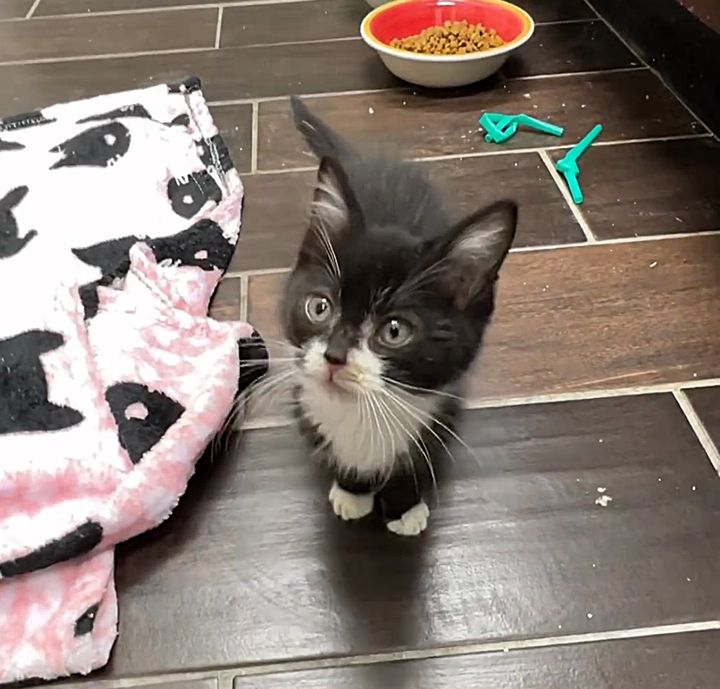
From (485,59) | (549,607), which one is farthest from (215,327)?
(485,59)

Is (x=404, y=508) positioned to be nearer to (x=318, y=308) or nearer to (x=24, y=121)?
(x=318, y=308)

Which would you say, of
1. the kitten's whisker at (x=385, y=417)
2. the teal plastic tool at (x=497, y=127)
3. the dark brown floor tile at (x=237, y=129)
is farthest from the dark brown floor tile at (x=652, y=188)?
the kitten's whisker at (x=385, y=417)

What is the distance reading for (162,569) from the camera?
1090 millimetres

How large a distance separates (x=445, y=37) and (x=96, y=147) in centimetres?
81

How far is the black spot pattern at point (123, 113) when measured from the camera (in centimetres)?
175

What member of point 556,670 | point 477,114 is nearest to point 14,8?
point 477,114

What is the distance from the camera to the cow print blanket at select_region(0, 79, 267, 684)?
1026 millimetres

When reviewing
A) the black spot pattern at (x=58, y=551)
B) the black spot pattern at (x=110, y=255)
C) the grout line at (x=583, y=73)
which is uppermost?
the black spot pattern at (x=58, y=551)

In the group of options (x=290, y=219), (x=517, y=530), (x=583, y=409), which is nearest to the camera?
(x=517, y=530)

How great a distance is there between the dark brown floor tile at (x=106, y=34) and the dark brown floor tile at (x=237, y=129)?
38cm

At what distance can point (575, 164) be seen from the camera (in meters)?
1.73

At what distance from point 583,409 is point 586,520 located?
0.19 m

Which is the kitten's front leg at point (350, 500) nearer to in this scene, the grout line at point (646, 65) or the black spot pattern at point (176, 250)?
the black spot pattern at point (176, 250)

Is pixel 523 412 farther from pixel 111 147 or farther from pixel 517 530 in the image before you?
pixel 111 147
